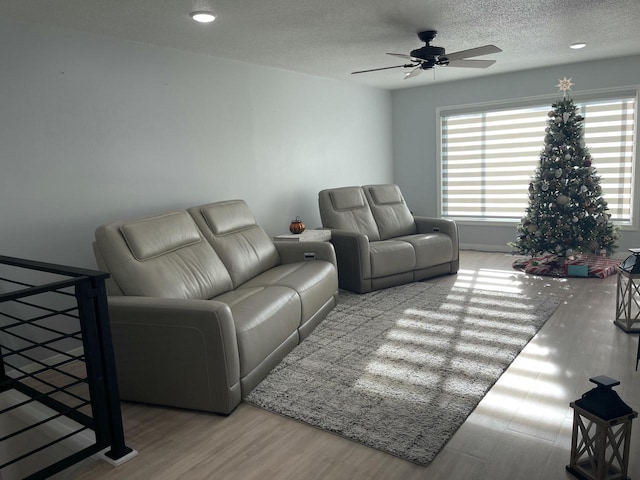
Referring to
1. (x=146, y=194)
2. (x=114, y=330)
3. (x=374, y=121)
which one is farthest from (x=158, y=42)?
(x=374, y=121)

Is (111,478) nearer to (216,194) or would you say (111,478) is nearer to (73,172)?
(73,172)

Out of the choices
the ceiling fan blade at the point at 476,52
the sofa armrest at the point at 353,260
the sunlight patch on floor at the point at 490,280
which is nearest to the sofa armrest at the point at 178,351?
the sofa armrest at the point at 353,260

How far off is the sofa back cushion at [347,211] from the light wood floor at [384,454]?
2.51 metres

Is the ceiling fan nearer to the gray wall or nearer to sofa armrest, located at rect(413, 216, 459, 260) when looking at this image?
sofa armrest, located at rect(413, 216, 459, 260)

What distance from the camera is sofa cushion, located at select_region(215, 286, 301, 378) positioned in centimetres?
273

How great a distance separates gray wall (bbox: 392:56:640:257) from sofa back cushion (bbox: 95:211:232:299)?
4274 millimetres

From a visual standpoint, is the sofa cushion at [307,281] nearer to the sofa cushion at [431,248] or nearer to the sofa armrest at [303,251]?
the sofa armrest at [303,251]

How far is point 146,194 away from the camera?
3.99m

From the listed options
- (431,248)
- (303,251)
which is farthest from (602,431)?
(431,248)

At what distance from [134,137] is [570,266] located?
14.8ft

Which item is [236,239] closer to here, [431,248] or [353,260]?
[353,260]

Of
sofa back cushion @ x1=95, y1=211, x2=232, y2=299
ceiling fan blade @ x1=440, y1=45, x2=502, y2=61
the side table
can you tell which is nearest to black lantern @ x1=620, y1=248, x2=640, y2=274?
ceiling fan blade @ x1=440, y1=45, x2=502, y2=61

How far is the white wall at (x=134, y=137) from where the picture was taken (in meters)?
3.21

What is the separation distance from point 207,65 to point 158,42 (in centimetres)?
60
